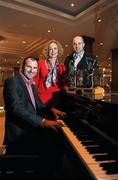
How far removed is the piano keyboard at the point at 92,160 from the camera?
1218 mm

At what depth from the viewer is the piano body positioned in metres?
1.34

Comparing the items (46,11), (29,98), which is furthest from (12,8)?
(29,98)

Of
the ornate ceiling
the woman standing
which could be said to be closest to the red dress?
the woman standing

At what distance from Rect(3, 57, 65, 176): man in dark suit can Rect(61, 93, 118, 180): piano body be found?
0.70 feet

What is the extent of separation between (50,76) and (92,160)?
189cm

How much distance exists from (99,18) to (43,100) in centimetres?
596

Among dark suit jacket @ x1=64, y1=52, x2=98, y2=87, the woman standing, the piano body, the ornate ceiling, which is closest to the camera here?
the piano body

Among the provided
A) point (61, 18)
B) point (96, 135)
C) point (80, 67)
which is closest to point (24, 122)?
point (96, 135)

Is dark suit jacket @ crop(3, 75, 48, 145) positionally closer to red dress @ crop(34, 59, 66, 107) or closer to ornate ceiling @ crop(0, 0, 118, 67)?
red dress @ crop(34, 59, 66, 107)

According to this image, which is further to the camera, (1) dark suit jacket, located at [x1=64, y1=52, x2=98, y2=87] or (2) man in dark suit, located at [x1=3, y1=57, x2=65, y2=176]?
(1) dark suit jacket, located at [x1=64, y1=52, x2=98, y2=87]

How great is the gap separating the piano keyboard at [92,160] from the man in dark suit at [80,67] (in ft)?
3.63

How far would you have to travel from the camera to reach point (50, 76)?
324 centimetres

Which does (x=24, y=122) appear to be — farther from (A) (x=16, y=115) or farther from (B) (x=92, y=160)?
(B) (x=92, y=160)

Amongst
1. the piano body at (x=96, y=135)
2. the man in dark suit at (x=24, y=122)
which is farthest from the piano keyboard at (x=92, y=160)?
the man in dark suit at (x=24, y=122)
